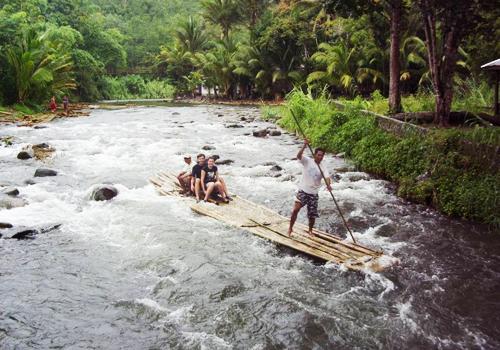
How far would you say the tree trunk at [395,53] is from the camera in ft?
49.0

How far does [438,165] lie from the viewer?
10500mm

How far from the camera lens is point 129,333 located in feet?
18.6

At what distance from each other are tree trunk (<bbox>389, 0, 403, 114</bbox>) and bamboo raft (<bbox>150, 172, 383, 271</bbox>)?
7.84 metres

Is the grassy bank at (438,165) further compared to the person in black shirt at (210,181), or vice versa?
the person in black shirt at (210,181)

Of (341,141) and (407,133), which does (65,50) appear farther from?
(407,133)

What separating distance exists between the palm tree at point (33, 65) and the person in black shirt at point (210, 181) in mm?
20648

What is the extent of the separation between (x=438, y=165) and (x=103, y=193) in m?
7.72

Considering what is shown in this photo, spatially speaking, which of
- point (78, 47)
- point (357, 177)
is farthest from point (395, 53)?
point (78, 47)

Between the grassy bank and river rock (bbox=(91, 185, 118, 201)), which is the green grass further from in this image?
river rock (bbox=(91, 185, 118, 201))

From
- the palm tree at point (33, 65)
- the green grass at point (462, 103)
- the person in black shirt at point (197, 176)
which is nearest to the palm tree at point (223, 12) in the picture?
the palm tree at point (33, 65)

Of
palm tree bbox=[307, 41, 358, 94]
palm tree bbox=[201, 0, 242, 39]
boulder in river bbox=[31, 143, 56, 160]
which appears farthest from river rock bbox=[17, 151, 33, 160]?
palm tree bbox=[201, 0, 242, 39]

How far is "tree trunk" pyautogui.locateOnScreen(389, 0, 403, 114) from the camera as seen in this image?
588 inches

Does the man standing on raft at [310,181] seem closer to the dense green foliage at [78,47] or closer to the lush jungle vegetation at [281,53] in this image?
the lush jungle vegetation at [281,53]

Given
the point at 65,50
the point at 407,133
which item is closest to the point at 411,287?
the point at 407,133
